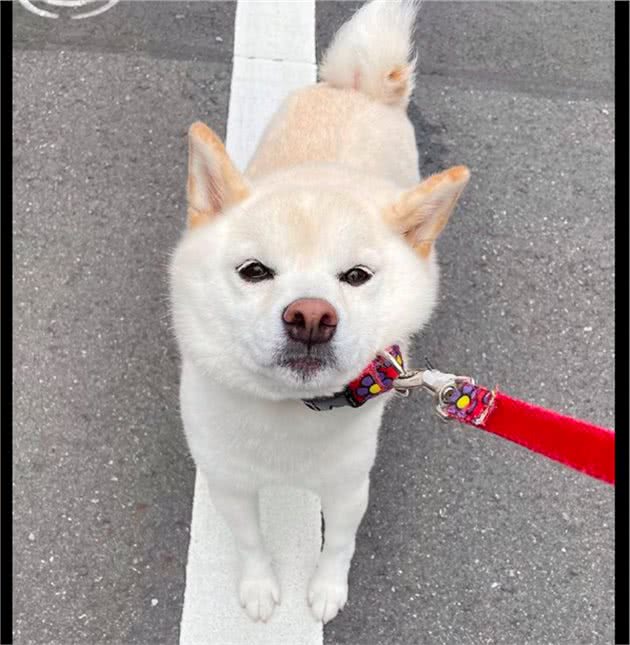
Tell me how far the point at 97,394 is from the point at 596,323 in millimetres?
1865

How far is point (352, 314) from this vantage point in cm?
132

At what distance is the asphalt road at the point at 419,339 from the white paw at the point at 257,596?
7.7 inches

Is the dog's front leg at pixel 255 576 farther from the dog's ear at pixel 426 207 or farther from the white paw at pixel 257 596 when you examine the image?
the dog's ear at pixel 426 207

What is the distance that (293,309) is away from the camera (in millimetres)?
1226

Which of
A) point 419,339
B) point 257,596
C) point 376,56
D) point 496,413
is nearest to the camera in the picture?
point 496,413

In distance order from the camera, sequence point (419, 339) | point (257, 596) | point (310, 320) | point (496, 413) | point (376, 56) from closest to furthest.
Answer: point (310, 320), point (496, 413), point (257, 596), point (376, 56), point (419, 339)

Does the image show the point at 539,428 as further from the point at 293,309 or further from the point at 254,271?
the point at 254,271

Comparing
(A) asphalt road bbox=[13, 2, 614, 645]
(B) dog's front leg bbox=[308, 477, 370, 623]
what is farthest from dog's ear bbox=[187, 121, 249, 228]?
(A) asphalt road bbox=[13, 2, 614, 645]

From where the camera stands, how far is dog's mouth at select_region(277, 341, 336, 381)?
4.15ft

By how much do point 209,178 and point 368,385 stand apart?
55 cm

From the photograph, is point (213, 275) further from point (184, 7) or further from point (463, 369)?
point (184, 7)

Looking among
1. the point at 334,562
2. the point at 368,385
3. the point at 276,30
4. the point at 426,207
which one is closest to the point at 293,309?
the point at 368,385

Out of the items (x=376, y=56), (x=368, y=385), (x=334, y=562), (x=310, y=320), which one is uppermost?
(x=376, y=56)

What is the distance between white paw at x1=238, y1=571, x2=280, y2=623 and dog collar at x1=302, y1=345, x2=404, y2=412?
0.86 m
